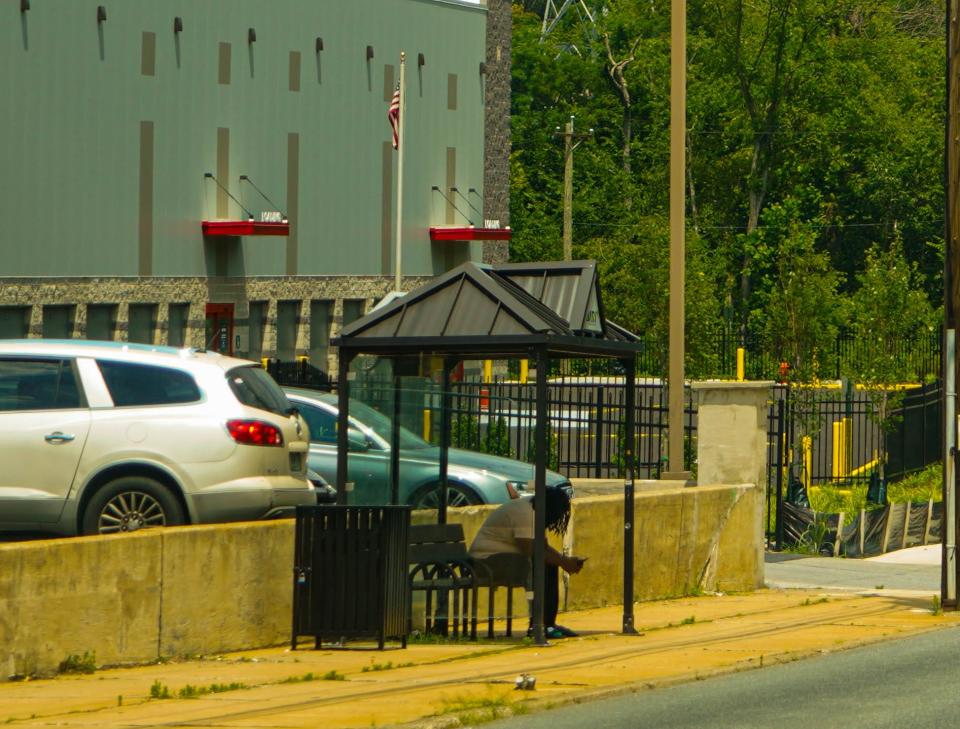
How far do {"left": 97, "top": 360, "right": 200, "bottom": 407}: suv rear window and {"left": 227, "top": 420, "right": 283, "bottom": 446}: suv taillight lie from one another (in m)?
0.39

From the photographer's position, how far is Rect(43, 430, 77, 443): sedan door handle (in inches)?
543

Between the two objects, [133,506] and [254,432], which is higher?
[254,432]

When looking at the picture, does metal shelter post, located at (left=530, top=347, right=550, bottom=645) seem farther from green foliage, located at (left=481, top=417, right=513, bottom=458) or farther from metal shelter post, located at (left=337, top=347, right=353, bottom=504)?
green foliage, located at (left=481, top=417, right=513, bottom=458)

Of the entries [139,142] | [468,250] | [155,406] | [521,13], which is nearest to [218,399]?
[155,406]

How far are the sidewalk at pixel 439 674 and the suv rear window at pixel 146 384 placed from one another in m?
2.20

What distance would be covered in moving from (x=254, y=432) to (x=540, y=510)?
2.43m

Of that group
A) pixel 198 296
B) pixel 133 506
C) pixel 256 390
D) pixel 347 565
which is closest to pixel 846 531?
pixel 256 390

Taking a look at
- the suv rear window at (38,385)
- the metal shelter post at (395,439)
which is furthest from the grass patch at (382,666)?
the suv rear window at (38,385)

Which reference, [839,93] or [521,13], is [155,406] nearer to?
[839,93]

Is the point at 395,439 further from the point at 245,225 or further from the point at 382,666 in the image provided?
the point at 245,225

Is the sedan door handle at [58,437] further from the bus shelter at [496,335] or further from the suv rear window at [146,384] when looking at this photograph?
the bus shelter at [496,335]

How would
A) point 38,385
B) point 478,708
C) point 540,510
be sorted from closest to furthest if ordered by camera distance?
1. point 478,708
2. point 540,510
3. point 38,385

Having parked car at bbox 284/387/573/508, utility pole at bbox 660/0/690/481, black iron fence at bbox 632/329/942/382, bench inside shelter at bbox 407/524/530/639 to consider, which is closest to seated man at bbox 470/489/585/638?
bench inside shelter at bbox 407/524/530/639

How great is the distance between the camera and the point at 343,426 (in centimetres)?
1349
